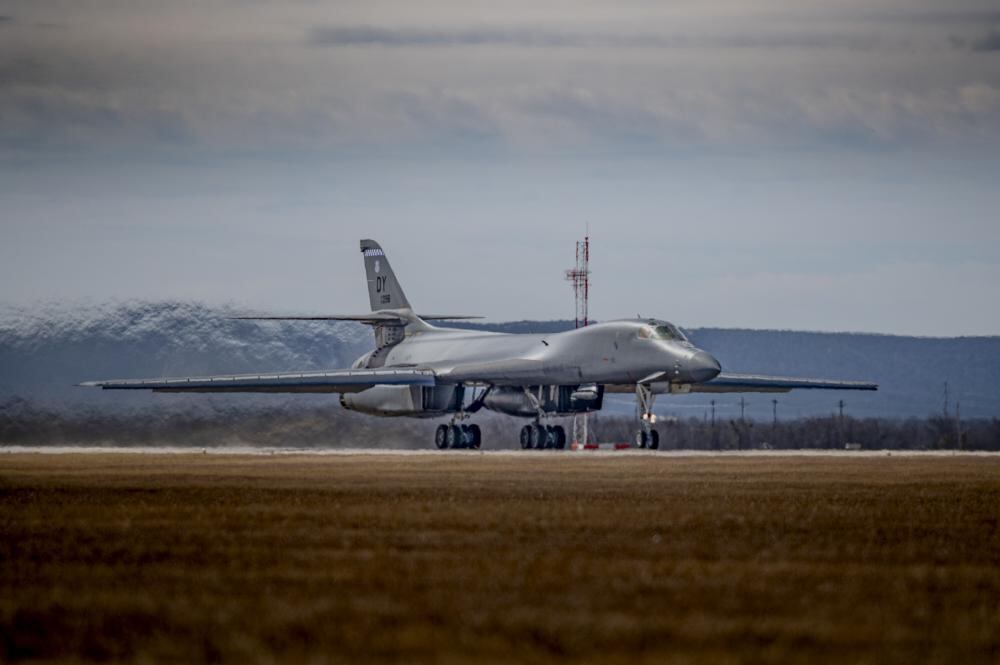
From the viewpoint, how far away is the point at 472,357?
49281mm

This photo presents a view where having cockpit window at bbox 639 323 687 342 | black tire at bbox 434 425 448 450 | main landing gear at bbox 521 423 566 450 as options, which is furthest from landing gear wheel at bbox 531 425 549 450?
cockpit window at bbox 639 323 687 342

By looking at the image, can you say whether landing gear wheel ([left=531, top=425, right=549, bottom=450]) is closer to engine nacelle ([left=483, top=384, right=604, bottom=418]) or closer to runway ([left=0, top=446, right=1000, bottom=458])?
engine nacelle ([left=483, top=384, right=604, bottom=418])

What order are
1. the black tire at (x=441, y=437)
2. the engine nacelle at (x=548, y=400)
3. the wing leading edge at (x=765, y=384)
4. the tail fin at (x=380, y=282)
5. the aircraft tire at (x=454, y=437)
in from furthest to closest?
the tail fin at (x=380, y=282), the black tire at (x=441, y=437), the aircraft tire at (x=454, y=437), the wing leading edge at (x=765, y=384), the engine nacelle at (x=548, y=400)

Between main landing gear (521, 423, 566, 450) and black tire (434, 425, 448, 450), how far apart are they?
2.31 meters

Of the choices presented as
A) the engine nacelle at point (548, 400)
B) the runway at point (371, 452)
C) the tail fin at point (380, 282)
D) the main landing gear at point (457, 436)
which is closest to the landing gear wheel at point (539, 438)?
the engine nacelle at point (548, 400)

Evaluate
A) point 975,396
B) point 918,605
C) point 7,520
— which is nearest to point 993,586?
point 918,605

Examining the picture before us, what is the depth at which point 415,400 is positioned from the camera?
161 ft

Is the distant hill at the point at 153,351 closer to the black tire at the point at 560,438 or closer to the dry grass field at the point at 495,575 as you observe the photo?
the black tire at the point at 560,438

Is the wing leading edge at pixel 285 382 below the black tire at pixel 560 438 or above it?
above

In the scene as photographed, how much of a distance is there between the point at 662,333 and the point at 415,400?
9074 millimetres

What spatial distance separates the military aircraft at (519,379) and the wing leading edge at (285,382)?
29 mm

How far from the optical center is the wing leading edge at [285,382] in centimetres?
4278

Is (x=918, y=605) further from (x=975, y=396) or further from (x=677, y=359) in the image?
(x=975, y=396)

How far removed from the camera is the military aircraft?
140 feet
